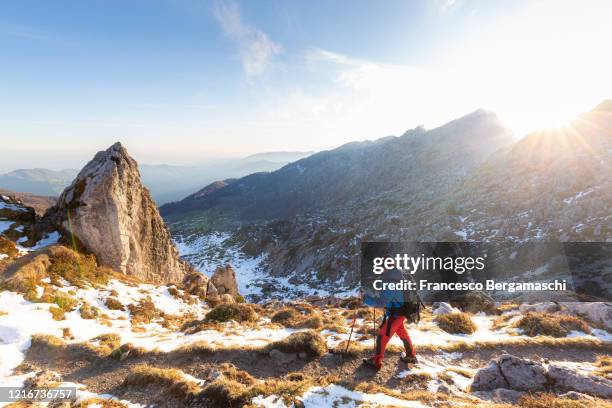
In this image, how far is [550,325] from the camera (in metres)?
13.8

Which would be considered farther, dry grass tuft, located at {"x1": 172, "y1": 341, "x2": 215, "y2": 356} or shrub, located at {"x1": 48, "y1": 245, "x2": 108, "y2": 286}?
shrub, located at {"x1": 48, "y1": 245, "x2": 108, "y2": 286}

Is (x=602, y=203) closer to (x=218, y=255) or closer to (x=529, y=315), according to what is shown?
(x=529, y=315)

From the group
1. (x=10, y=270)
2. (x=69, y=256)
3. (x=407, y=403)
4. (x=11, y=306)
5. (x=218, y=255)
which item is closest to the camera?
(x=407, y=403)

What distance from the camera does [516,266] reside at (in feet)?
135

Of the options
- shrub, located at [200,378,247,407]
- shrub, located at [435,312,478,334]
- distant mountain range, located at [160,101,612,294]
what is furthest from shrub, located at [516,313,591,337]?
distant mountain range, located at [160,101,612,294]

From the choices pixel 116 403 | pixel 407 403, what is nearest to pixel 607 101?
pixel 407 403

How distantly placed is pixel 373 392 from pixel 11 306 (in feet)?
56.1

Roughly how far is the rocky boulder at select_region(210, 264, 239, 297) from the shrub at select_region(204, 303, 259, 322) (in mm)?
15986

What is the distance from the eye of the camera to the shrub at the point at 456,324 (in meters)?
14.7

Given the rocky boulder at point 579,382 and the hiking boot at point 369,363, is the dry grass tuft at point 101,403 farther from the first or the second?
the rocky boulder at point 579,382

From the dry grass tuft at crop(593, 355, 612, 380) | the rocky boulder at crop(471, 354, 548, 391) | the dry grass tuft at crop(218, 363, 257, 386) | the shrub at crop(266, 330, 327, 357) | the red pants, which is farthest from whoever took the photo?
the shrub at crop(266, 330, 327, 357)

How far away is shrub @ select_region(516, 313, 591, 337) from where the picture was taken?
13.6m

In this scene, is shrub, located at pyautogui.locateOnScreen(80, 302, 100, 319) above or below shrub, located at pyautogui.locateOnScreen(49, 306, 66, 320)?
below

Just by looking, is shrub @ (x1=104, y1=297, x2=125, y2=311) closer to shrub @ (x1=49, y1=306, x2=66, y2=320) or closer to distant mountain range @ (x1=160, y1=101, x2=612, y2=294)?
shrub @ (x1=49, y1=306, x2=66, y2=320)
